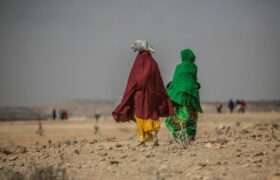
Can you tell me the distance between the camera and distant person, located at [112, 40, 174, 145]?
45.3ft

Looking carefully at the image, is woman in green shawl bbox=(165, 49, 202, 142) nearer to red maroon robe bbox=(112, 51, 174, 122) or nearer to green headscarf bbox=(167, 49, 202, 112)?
green headscarf bbox=(167, 49, 202, 112)

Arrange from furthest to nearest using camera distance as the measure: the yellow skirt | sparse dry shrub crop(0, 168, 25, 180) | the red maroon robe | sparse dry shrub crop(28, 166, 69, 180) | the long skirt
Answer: the long skirt, the red maroon robe, the yellow skirt, sparse dry shrub crop(0, 168, 25, 180), sparse dry shrub crop(28, 166, 69, 180)

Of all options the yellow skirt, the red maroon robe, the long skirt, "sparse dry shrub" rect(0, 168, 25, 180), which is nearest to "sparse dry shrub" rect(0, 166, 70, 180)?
"sparse dry shrub" rect(0, 168, 25, 180)

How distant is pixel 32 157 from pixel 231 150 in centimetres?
392

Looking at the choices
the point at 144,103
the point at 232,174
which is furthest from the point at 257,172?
the point at 144,103

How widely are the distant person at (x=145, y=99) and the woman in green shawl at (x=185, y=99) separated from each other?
434 millimetres

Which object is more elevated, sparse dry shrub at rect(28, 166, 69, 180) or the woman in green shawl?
the woman in green shawl

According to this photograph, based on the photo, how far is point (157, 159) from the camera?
1180 cm

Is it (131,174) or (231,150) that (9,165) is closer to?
(131,174)

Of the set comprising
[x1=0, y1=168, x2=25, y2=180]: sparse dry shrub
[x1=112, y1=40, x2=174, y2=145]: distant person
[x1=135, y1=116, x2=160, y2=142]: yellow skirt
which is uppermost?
[x1=112, y1=40, x2=174, y2=145]: distant person

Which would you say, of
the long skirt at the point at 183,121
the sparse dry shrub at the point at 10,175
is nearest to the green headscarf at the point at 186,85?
the long skirt at the point at 183,121

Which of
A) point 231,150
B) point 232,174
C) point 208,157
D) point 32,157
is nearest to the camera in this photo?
point 232,174

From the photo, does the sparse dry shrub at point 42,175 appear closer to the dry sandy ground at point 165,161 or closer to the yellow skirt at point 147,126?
the dry sandy ground at point 165,161

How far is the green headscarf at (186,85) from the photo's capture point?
14.5 m
